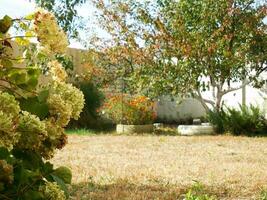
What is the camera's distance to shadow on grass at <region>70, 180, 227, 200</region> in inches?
137

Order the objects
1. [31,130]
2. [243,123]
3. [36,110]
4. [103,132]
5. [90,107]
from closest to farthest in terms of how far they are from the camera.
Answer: [31,130]
[36,110]
[243,123]
[103,132]
[90,107]

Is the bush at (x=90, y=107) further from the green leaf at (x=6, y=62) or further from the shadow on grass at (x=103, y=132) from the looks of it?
the green leaf at (x=6, y=62)

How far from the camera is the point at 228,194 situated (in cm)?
371

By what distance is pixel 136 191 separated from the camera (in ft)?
12.0

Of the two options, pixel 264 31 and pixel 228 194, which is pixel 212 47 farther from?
pixel 228 194

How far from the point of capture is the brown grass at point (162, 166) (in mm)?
3766

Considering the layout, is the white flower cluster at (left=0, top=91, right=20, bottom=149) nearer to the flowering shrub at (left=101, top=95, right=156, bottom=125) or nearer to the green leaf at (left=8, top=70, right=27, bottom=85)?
the green leaf at (left=8, top=70, right=27, bottom=85)

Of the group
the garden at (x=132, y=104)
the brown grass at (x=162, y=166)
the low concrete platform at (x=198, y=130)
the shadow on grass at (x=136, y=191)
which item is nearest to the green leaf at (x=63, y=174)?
the garden at (x=132, y=104)

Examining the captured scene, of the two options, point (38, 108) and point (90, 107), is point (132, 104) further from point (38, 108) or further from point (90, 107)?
point (38, 108)

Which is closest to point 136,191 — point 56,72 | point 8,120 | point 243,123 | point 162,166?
point 162,166

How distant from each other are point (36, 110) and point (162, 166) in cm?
400

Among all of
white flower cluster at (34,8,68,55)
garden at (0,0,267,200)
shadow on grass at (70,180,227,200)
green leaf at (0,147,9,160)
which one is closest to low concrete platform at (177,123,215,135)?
garden at (0,0,267,200)

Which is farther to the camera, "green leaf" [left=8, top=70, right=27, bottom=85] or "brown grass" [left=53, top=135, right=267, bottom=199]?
"brown grass" [left=53, top=135, right=267, bottom=199]

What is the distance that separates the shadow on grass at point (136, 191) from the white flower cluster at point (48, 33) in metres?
2.22
